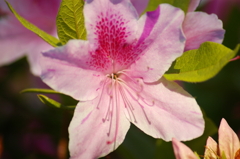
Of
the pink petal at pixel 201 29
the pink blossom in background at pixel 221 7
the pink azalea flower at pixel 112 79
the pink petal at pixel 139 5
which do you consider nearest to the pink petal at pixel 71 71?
the pink azalea flower at pixel 112 79

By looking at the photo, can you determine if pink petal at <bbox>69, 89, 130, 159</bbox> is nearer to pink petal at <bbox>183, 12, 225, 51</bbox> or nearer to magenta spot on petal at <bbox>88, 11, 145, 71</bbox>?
magenta spot on petal at <bbox>88, 11, 145, 71</bbox>

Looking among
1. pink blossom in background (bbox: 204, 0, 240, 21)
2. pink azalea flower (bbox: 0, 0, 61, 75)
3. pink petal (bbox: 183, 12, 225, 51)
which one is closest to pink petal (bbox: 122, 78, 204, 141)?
pink petal (bbox: 183, 12, 225, 51)

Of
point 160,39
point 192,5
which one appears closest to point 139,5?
point 192,5

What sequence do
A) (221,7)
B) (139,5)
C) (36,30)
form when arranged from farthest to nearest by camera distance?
1. (221,7)
2. (139,5)
3. (36,30)

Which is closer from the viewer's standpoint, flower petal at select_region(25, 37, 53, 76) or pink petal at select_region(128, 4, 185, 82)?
pink petal at select_region(128, 4, 185, 82)

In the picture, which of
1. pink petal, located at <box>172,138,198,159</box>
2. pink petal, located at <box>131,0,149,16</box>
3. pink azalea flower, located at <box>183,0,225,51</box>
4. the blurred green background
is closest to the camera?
pink petal, located at <box>172,138,198,159</box>

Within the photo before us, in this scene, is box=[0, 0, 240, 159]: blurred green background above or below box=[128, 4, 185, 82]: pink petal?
below

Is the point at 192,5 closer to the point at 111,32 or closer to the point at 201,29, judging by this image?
the point at 201,29
